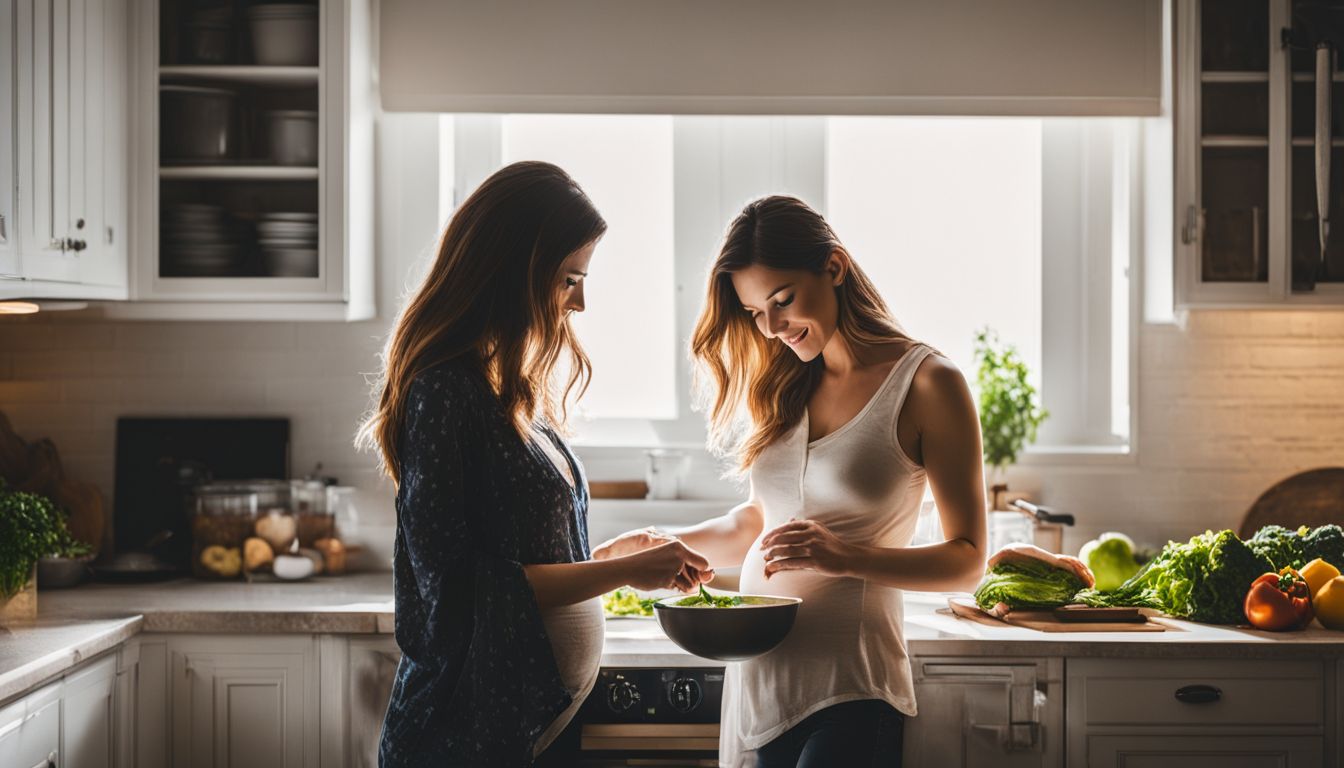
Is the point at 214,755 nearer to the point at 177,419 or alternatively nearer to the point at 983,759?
the point at 177,419

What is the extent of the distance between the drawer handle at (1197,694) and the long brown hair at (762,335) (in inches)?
42.6

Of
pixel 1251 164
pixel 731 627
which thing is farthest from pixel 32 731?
pixel 1251 164

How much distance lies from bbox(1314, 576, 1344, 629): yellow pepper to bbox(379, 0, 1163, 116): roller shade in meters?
1.36

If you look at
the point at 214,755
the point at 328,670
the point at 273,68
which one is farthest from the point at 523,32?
the point at 214,755

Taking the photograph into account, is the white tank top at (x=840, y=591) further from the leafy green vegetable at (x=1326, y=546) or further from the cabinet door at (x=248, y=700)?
the leafy green vegetable at (x=1326, y=546)

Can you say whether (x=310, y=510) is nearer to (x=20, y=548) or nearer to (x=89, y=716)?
(x=20, y=548)

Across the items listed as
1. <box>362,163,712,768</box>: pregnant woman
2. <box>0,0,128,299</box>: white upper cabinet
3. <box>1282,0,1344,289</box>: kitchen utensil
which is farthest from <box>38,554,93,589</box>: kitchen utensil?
<box>1282,0,1344,289</box>: kitchen utensil

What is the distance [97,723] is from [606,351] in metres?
1.70

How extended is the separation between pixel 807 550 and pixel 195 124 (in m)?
2.07

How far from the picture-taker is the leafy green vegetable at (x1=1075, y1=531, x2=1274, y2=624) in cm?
278

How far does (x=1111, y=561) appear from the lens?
10.2 ft

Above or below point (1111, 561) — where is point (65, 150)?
above

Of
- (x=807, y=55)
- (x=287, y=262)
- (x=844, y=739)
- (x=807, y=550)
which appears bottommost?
(x=844, y=739)

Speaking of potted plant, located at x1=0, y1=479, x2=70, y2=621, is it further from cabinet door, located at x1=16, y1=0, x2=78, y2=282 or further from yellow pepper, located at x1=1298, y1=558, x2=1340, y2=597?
yellow pepper, located at x1=1298, y1=558, x2=1340, y2=597
